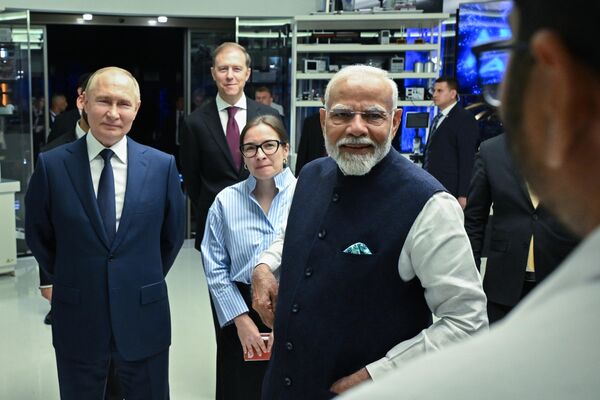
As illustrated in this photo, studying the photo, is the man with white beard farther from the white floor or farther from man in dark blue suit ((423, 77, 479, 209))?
man in dark blue suit ((423, 77, 479, 209))

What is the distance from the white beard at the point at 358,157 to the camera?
2074 millimetres

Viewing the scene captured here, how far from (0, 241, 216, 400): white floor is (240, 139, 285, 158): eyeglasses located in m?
1.78

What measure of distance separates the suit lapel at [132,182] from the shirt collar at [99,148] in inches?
0.9

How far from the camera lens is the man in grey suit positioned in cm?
448

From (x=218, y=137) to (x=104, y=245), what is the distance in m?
1.65

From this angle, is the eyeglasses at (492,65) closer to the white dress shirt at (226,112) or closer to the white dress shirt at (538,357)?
the white dress shirt at (538,357)

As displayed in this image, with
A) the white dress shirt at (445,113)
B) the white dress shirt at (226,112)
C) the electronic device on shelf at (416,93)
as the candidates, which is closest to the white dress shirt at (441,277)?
the white dress shirt at (226,112)

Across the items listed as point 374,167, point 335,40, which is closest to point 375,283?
point 374,167

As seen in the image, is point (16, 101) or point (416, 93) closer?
point (16, 101)

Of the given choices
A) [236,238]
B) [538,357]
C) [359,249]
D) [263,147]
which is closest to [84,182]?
[236,238]

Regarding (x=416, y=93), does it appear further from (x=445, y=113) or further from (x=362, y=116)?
(x=362, y=116)

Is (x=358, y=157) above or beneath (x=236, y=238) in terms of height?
above

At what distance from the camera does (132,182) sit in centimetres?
310

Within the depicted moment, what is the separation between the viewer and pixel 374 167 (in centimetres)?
210
